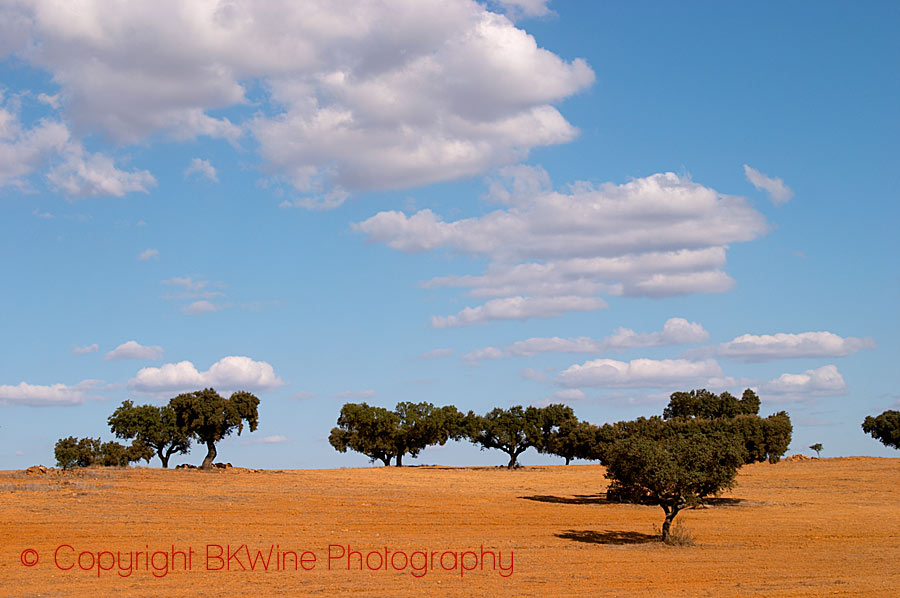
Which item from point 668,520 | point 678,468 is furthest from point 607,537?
point 678,468

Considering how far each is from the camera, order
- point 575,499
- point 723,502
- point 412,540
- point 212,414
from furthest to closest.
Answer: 1. point 212,414
2. point 575,499
3. point 723,502
4. point 412,540

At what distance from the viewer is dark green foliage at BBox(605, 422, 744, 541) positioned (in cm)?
3297

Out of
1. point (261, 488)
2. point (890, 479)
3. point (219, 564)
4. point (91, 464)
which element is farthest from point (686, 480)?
point (91, 464)

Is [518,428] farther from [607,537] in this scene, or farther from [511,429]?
[607,537]

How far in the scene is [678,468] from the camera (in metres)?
33.0

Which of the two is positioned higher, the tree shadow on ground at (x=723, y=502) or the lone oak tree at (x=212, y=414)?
the lone oak tree at (x=212, y=414)

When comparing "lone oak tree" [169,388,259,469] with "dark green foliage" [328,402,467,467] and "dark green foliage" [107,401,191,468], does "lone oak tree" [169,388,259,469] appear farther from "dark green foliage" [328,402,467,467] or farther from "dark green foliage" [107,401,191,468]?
"dark green foliage" [328,402,467,467]

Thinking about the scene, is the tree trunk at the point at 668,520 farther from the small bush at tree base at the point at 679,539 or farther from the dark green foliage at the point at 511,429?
the dark green foliage at the point at 511,429

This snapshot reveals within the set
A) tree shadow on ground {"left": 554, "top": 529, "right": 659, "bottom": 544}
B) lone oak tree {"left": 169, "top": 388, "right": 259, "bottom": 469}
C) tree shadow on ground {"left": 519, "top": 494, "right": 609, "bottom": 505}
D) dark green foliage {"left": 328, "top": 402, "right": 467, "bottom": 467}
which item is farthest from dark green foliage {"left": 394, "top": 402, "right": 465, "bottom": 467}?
tree shadow on ground {"left": 554, "top": 529, "right": 659, "bottom": 544}

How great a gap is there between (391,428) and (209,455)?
2802 centimetres
